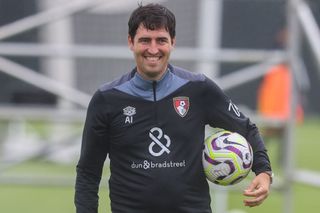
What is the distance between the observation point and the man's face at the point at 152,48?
495 centimetres

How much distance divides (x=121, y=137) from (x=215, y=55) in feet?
11.1

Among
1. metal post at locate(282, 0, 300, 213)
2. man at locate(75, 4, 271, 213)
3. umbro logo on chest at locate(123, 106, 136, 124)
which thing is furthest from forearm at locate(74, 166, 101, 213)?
metal post at locate(282, 0, 300, 213)

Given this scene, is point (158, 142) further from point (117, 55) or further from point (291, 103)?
point (117, 55)

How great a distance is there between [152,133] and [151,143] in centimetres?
5

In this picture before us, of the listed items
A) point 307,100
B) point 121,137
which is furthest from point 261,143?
point 307,100

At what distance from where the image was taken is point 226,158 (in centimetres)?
510

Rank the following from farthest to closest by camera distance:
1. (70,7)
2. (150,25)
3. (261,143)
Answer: (70,7) < (261,143) < (150,25)

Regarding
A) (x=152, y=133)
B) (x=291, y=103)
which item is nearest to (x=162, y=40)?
(x=152, y=133)

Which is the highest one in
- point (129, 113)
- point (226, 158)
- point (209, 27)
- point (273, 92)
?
point (209, 27)

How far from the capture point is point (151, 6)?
5059 millimetres

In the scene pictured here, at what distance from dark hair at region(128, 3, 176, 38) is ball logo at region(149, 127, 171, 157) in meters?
0.49

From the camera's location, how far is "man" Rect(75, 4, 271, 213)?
197 inches

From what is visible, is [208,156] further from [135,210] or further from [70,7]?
[70,7]

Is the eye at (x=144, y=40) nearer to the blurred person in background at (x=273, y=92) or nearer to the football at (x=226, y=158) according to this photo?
the football at (x=226, y=158)
